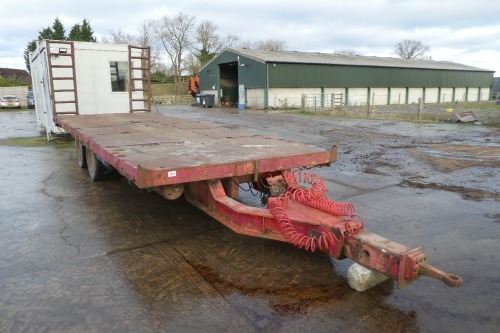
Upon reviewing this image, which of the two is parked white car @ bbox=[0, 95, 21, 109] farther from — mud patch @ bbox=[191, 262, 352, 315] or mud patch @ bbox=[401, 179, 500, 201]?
mud patch @ bbox=[191, 262, 352, 315]

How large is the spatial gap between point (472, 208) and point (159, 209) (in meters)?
4.27

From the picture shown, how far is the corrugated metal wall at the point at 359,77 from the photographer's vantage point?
3234cm

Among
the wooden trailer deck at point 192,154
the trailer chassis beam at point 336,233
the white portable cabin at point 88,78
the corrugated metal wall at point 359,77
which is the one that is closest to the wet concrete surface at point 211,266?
the trailer chassis beam at point 336,233

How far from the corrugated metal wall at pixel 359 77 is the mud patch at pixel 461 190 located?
25.5 metres

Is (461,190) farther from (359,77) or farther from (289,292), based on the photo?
(359,77)

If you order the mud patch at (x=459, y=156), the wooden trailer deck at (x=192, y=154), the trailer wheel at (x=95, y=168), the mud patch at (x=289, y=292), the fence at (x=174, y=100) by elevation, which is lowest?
the mud patch at (x=289, y=292)

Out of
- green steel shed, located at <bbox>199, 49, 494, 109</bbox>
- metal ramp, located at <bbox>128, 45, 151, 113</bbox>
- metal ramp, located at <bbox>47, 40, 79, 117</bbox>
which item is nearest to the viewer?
metal ramp, located at <bbox>47, 40, 79, 117</bbox>

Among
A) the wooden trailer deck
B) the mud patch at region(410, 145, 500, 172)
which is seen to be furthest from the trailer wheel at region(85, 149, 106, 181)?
the mud patch at region(410, 145, 500, 172)

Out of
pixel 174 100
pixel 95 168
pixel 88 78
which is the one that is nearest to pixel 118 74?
pixel 88 78

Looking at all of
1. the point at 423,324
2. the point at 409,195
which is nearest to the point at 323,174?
the point at 409,195

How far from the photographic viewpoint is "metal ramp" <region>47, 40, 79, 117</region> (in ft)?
36.2

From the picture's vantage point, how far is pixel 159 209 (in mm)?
5508

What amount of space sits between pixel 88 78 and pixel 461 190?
1009cm

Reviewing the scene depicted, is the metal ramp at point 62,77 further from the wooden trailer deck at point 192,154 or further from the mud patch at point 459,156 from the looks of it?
the mud patch at point 459,156
